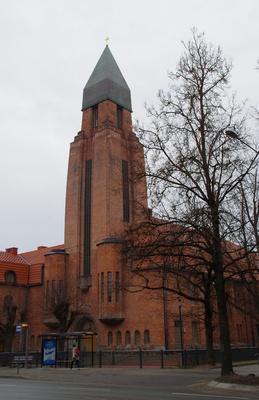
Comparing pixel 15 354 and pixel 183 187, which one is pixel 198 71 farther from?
pixel 15 354

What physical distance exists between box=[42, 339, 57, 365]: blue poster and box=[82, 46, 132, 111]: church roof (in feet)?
112

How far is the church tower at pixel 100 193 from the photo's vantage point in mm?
45531

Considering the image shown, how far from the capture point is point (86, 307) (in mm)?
48156

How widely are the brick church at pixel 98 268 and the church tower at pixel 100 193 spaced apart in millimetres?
106

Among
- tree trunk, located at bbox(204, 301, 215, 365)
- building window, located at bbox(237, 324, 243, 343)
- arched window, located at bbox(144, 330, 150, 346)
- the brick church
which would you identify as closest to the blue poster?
the brick church

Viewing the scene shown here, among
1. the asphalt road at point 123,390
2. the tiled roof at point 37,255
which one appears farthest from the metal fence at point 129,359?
the tiled roof at point 37,255

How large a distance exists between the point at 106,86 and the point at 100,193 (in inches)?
596

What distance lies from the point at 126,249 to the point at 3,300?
39330 mm

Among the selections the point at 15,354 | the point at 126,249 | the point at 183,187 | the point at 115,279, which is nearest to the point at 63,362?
the point at 15,354

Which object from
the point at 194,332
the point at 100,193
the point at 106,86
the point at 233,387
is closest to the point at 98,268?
the point at 100,193

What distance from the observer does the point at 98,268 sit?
4675 cm

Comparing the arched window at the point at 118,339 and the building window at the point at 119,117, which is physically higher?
the building window at the point at 119,117

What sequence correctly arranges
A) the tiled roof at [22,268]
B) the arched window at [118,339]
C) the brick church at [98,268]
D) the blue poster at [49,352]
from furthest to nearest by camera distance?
the tiled roof at [22,268]
the arched window at [118,339]
the brick church at [98,268]
the blue poster at [49,352]

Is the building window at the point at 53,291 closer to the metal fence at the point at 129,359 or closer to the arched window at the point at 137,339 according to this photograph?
the arched window at the point at 137,339
